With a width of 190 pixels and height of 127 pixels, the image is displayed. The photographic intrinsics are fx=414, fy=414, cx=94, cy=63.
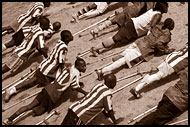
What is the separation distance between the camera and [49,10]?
43.5ft

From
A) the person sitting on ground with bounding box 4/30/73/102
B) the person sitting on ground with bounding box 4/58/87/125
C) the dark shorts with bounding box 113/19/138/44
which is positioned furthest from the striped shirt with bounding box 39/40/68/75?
the dark shorts with bounding box 113/19/138/44

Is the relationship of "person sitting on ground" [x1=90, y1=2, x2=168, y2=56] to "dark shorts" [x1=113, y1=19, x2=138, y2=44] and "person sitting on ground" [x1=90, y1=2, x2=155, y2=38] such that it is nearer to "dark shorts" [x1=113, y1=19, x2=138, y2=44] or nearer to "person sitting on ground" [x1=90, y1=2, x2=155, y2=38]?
"dark shorts" [x1=113, y1=19, x2=138, y2=44]

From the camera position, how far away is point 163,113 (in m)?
7.20

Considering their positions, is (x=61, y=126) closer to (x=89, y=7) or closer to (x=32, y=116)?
(x=32, y=116)

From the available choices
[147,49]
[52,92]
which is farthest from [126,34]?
[52,92]

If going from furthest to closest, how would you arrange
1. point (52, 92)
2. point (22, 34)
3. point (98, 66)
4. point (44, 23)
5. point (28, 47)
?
point (22, 34) < point (44, 23) < point (28, 47) < point (98, 66) < point (52, 92)

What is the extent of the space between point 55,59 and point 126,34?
1893mm

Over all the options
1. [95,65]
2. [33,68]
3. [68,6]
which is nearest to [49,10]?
[68,6]

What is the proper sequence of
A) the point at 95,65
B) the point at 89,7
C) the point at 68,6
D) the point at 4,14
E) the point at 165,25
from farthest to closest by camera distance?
the point at 4,14, the point at 68,6, the point at 89,7, the point at 95,65, the point at 165,25

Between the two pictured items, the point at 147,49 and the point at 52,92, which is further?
the point at 147,49

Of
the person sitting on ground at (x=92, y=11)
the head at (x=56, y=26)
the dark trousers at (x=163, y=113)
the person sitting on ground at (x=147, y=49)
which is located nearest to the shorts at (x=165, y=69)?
the person sitting on ground at (x=147, y=49)

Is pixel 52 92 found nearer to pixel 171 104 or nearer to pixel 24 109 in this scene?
pixel 24 109

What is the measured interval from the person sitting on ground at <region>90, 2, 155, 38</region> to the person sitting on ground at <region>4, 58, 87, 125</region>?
7.91ft

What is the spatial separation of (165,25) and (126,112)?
228 centimetres
